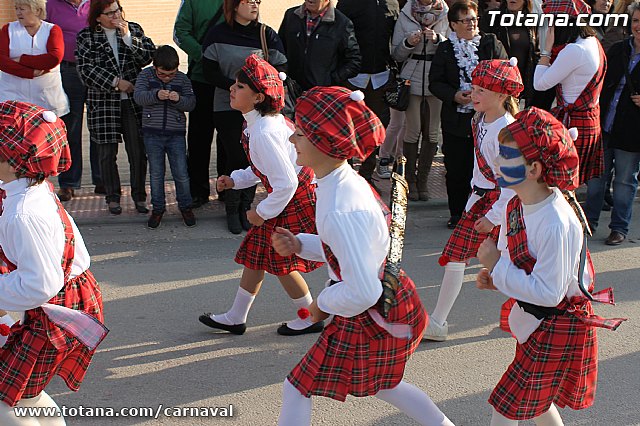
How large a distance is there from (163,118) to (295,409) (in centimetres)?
434

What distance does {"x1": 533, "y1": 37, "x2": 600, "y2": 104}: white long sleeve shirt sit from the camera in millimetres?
6863

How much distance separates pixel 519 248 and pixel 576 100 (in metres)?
3.88

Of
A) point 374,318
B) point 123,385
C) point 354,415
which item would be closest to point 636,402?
point 354,415

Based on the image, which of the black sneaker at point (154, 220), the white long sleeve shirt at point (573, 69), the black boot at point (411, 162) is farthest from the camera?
the black boot at point (411, 162)

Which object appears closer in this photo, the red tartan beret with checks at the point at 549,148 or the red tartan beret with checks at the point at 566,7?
the red tartan beret with checks at the point at 549,148

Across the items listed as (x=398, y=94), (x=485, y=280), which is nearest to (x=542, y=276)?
(x=485, y=280)

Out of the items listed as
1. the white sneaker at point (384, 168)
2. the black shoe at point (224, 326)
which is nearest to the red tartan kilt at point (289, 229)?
the black shoe at point (224, 326)

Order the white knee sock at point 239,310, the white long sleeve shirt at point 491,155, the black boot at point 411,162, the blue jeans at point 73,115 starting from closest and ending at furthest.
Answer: the white long sleeve shirt at point 491,155
the white knee sock at point 239,310
the blue jeans at point 73,115
the black boot at point 411,162

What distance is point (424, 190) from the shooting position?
8.65m

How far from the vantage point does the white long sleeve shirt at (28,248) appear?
3.51m

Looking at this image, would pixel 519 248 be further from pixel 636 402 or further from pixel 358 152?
pixel 636 402

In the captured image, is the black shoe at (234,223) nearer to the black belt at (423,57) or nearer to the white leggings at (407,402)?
the black belt at (423,57)

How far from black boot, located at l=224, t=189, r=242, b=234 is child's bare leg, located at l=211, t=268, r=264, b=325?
2065mm

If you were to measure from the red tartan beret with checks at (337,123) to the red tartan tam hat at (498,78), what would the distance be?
1652 mm
